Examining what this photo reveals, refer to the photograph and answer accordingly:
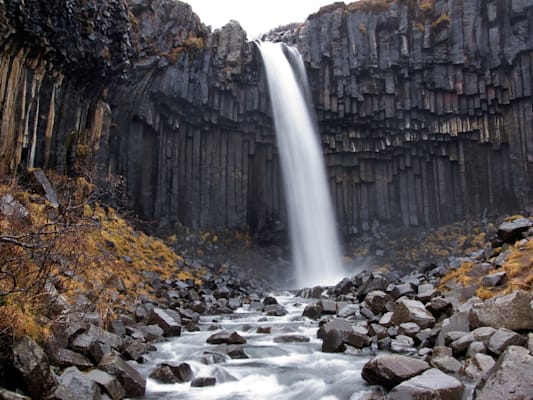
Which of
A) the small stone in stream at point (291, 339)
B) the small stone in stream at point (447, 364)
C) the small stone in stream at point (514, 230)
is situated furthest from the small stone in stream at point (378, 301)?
the small stone in stream at point (447, 364)

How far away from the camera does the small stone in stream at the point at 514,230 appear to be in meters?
13.5

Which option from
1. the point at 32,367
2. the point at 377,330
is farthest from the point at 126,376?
the point at 377,330

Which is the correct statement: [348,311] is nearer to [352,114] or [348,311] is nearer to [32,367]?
[32,367]

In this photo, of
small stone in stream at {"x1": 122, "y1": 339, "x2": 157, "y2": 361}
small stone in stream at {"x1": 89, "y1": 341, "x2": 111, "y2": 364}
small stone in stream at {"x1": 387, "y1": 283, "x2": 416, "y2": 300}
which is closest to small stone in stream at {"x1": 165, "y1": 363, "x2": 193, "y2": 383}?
small stone in stream at {"x1": 122, "y1": 339, "x2": 157, "y2": 361}

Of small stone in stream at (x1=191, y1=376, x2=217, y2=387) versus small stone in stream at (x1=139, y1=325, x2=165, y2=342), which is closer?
small stone in stream at (x1=191, y1=376, x2=217, y2=387)

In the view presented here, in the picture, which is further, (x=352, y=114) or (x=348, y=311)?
(x=352, y=114)

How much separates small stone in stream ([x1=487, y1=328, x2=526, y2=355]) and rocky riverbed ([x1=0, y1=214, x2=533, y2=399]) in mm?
22

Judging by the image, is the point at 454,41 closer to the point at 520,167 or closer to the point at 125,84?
the point at 520,167

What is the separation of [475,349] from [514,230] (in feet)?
22.4

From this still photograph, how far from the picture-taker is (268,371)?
8.73 meters

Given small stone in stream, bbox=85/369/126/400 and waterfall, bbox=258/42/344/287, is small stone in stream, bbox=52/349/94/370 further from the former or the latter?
waterfall, bbox=258/42/344/287

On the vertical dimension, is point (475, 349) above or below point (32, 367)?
below

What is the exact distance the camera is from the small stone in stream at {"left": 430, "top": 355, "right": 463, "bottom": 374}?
7653 mm

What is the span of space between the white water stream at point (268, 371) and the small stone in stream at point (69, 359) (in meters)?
1.09
